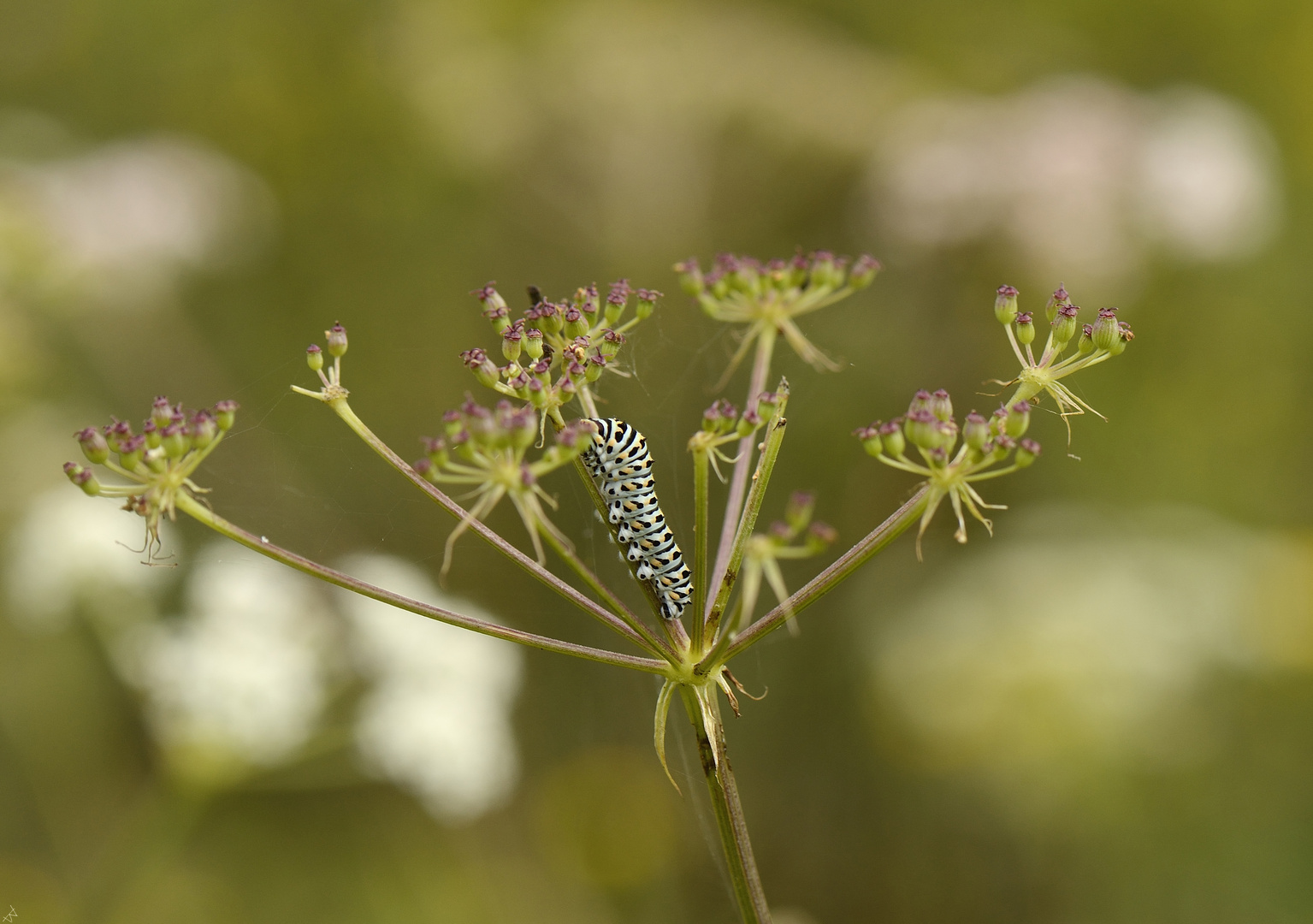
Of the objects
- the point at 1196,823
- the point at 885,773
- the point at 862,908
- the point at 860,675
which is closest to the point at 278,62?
the point at 860,675

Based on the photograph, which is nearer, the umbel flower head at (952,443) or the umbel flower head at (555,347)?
the umbel flower head at (952,443)

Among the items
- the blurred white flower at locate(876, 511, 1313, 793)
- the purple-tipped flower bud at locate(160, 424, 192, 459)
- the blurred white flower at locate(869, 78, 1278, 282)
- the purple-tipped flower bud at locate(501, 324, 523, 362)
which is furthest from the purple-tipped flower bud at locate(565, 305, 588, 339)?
the blurred white flower at locate(869, 78, 1278, 282)

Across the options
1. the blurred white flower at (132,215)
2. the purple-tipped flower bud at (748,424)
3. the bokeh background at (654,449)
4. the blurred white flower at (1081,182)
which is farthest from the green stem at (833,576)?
the blurred white flower at (132,215)

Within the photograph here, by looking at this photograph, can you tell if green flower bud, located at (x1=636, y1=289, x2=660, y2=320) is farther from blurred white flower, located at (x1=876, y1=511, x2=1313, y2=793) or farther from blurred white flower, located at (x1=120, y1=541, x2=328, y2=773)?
blurred white flower, located at (x1=876, y1=511, x2=1313, y2=793)

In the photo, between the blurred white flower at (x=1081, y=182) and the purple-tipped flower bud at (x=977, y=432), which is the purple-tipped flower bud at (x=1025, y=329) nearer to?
the purple-tipped flower bud at (x=977, y=432)

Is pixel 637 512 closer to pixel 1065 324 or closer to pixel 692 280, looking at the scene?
pixel 692 280

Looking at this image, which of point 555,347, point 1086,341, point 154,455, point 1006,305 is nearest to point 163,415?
point 154,455
